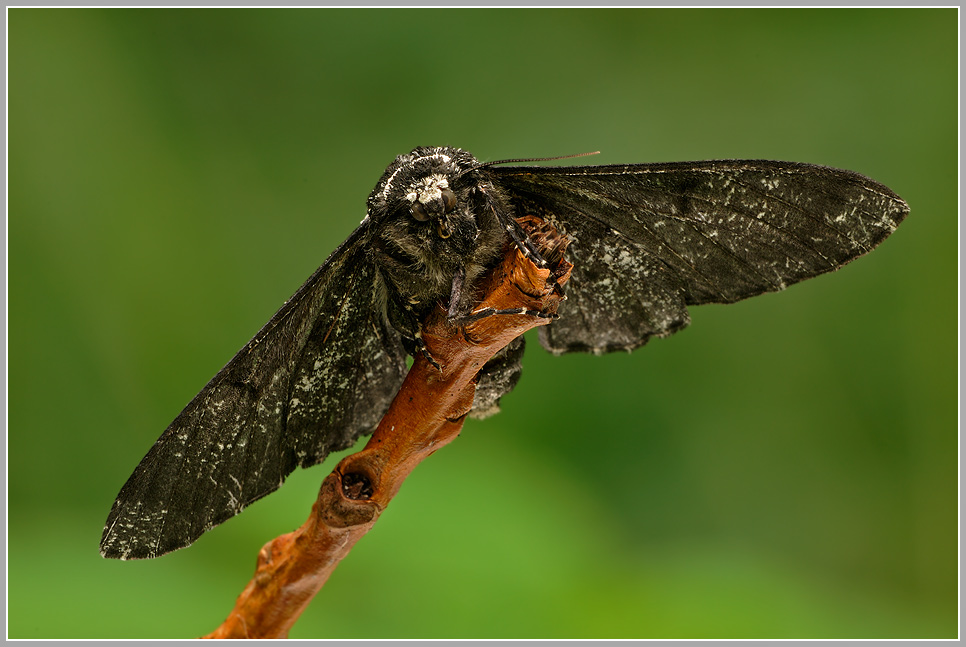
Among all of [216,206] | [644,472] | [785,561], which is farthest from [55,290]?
[785,561]

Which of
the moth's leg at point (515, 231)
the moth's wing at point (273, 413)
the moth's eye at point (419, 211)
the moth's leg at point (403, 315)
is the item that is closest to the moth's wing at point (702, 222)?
the moth's leg at point (515, 231)

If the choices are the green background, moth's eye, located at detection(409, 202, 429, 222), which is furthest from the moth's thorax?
the green background

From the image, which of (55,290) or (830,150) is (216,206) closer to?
(55,290)

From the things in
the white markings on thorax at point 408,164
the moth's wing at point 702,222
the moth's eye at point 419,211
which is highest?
the moth's wing at point 702,222

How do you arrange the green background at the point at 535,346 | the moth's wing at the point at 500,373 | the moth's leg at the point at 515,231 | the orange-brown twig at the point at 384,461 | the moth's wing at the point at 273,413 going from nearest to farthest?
the moth's leg at the point at 515,231 → the orange-brown twig at the point at 384,461 → the moth's wing at the point at 273,413 → the moth's wing at the point at 500,373 → the green background at the point at 535,346

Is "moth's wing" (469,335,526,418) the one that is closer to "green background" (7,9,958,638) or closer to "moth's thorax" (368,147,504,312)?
"moth's thorax" (368,147,504,312)

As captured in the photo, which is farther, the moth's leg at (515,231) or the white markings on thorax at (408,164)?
the white markings on thorax at (408,164)

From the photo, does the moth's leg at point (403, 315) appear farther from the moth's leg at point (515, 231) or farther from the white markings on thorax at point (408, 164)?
the moth's leg at point (515, 231)

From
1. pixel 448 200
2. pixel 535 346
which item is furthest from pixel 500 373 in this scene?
pixel 535 346
